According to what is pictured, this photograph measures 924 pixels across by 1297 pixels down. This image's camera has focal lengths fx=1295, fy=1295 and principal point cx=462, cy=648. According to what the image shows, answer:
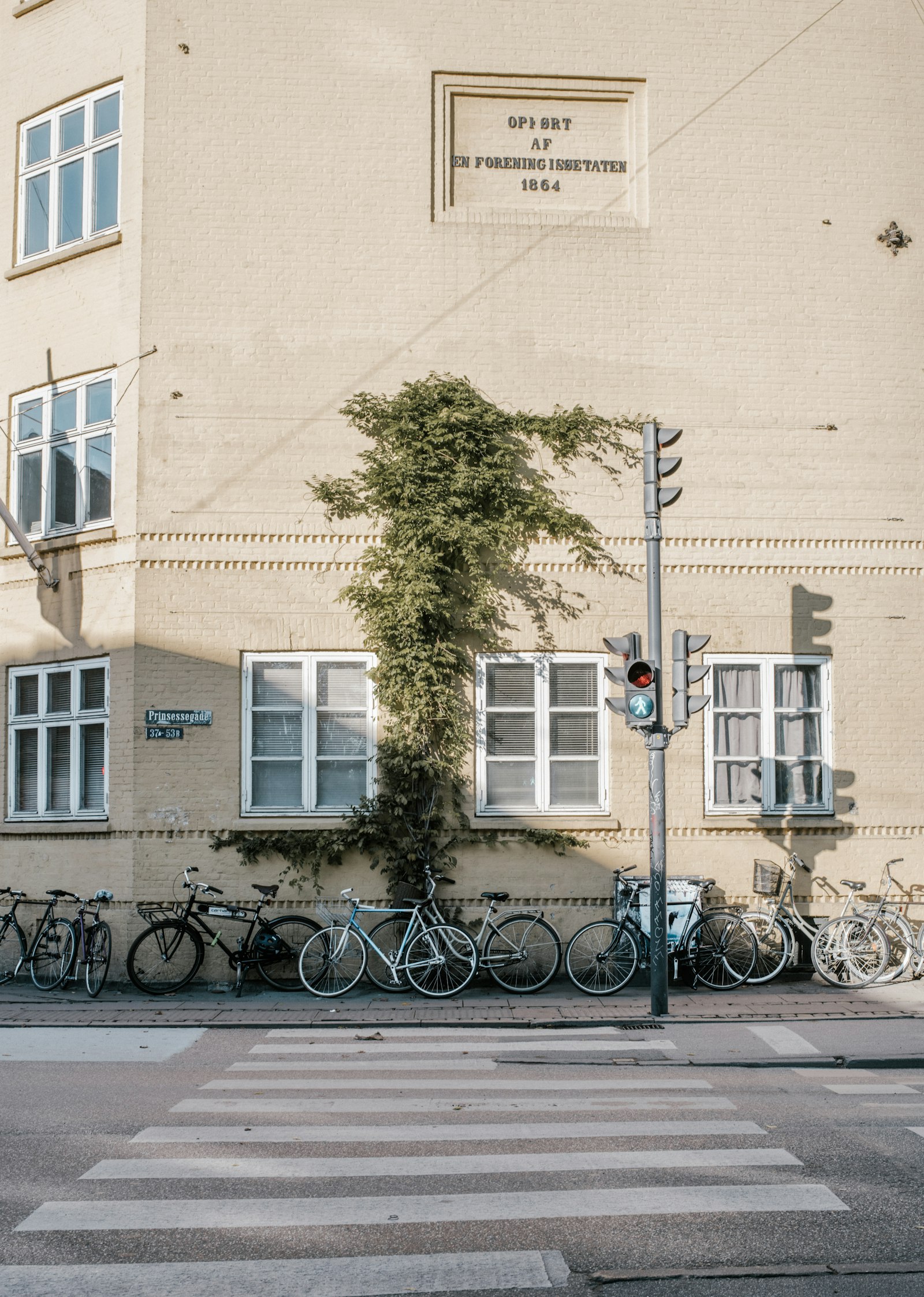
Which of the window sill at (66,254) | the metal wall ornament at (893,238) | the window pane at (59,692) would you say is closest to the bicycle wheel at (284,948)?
the window pane at (59,692)

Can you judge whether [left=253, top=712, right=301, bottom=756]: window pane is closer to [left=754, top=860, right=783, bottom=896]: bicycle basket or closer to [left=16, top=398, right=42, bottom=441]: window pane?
[left=16, top=398, right=42, bottom=441]: window pane

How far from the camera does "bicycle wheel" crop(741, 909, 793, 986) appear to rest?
1267cm

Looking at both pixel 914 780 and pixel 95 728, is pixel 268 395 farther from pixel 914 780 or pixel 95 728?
pixel 914 780

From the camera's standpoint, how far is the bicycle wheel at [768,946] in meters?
12.7

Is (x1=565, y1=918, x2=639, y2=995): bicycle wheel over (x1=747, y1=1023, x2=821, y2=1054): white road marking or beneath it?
over

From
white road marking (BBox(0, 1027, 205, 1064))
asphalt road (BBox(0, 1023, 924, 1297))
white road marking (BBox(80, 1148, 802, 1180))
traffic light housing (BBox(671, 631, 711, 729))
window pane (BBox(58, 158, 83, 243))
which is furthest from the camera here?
window pane (BBox(58, 158, 83, 243))

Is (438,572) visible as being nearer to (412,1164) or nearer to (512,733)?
(512,733)

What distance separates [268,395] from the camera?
44.9ft

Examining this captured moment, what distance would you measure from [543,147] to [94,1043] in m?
10.3

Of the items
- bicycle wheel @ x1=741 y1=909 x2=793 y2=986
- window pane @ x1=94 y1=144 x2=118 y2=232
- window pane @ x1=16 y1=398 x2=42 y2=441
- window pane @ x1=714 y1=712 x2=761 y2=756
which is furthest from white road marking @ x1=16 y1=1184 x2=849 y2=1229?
window pane @ x1=94 y1=144 x2=118 y2=232

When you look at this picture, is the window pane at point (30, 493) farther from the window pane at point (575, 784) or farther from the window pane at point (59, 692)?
the window pane at point (575, 784)

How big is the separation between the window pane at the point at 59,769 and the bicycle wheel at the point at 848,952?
7995 mm

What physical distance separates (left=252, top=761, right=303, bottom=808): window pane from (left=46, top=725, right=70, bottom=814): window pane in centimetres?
221

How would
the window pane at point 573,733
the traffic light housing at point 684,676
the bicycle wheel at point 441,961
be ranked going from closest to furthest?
the traffic light housing at point 684,676 → the bicycle wheel at point 441,961 → the window pane at point 573,733
